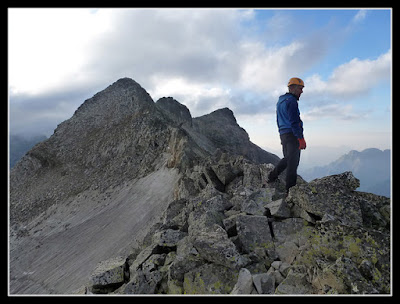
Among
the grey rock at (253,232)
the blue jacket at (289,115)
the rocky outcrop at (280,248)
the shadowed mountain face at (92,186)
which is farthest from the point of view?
the shadowed mountain face at (92,186)

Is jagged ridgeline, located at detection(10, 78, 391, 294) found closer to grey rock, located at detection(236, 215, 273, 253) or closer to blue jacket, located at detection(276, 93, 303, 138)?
grey rock, located at detection(236, 215, 273, 253)

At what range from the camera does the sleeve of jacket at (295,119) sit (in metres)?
9.91

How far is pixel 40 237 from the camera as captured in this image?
27.7 meters

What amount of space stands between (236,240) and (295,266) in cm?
179

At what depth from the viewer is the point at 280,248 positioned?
24.0 ft

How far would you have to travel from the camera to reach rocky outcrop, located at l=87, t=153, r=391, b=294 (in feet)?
19.5

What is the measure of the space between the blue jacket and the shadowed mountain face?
15.4 metres

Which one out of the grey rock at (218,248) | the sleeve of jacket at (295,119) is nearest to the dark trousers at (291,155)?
the sleeve of jacket at (295,119)

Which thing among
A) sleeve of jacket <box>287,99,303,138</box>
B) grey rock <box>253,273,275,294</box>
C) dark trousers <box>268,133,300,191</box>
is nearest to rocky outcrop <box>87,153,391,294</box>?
grey rock <box>253,273,275,294</box>

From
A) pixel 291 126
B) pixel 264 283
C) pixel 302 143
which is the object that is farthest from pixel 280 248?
pixel 291 126

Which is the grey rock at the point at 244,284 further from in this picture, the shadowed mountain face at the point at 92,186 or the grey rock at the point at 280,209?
the shadowed mountain face at the point at 92,186

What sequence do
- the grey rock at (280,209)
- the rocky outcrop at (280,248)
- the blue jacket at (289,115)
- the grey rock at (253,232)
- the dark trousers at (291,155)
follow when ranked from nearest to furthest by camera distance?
the rocky outcrop at (280,248) → the grey rock at (253,232) → the grey rock at (280,209) → the blue jacket at (289,115) → the dark trousers at (291,155)

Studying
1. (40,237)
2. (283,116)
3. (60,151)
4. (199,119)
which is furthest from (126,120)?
(283,116)

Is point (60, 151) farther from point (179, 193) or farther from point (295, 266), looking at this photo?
point (295, 266)
